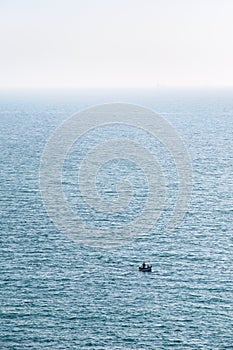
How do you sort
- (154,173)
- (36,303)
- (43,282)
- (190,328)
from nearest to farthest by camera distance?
(190,328) → (36,303) → (43,282) → (154,173)

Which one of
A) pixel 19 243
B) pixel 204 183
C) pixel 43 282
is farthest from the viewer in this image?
pixel 204 183

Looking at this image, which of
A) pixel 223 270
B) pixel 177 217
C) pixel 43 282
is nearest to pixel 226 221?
pixel 177 217

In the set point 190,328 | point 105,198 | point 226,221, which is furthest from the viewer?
point 105,198

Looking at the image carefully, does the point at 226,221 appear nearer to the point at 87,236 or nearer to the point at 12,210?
the point at 87,236

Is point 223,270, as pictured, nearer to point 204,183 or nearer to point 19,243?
point 19,243

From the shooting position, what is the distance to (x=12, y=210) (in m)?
148

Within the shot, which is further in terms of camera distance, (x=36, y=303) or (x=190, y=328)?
(x=36, y=303)

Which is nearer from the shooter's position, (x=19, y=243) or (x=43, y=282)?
(x=43, y=282)

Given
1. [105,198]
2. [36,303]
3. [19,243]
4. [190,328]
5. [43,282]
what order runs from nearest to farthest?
1. [190,328]
2. [36,303]
3. [43,282]
4. [19,243]
5. [105,198]

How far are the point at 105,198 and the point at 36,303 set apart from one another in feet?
204

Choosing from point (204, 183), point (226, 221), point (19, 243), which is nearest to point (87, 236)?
point (19, 243)

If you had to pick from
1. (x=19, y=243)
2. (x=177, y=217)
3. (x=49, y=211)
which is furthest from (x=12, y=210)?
(x=177, y=217)

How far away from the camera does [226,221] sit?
142 m

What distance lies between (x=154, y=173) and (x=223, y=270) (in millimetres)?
81360
